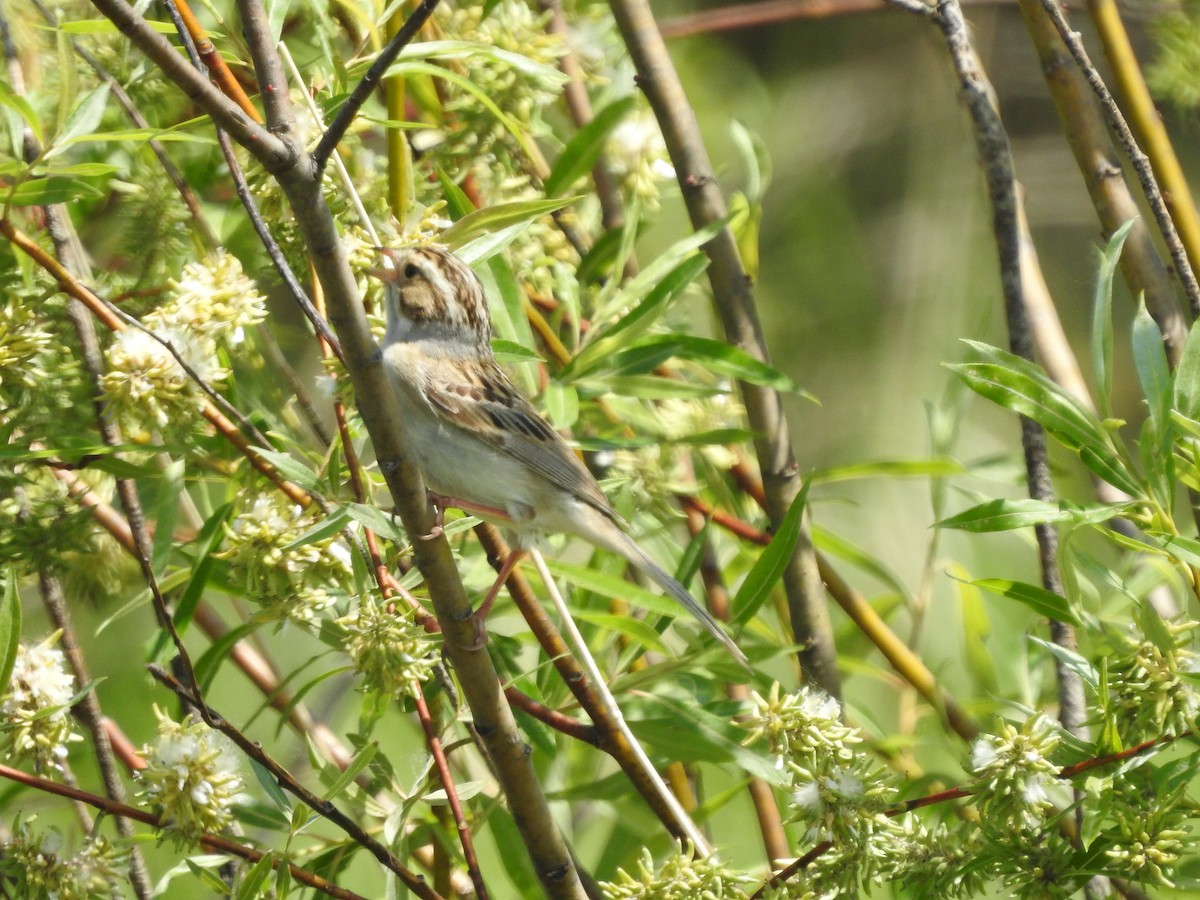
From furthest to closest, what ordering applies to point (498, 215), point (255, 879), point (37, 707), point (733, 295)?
point (733, 295)
point (498, 215)
point (37, 707)
point (255, 879)

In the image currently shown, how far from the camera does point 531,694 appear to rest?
244 centimetres

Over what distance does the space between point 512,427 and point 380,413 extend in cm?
101

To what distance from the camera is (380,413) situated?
1.69 m

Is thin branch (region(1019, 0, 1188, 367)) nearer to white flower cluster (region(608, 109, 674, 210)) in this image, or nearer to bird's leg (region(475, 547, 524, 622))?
white flower cluster (region(608, 109, 674, 210))

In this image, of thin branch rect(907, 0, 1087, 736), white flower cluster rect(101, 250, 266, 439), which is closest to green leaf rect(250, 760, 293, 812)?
white flower cluster rect(101, 250, 266, 439)

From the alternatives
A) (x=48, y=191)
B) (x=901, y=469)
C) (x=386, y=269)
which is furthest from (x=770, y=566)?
(x=48, y=191)

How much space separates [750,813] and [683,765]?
0.92 m

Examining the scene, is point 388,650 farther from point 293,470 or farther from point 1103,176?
point 1103,176

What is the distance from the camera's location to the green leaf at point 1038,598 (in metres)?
2.02

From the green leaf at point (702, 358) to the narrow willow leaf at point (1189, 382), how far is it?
0.71 metres

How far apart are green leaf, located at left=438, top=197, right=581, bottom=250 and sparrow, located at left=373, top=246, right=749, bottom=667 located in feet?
1.09

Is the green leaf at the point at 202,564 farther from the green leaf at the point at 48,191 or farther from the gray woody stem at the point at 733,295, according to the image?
the gray woody stem at the point at 733,295

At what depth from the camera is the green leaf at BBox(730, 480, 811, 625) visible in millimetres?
2291

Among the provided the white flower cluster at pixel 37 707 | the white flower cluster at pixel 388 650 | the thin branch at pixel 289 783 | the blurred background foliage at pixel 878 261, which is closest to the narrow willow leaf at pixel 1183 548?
the white flower cluster at pixel 388 650
